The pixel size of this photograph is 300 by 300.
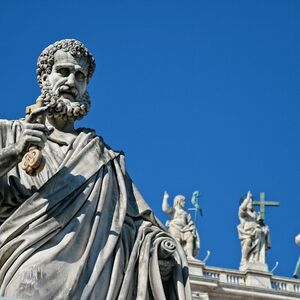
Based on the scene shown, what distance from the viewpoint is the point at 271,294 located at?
36.1 metres

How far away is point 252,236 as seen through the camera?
37.3 metres

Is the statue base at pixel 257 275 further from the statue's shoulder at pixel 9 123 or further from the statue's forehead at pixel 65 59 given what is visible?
the statue's shoulder at pixel 9 123

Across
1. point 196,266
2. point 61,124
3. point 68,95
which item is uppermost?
point 196,266

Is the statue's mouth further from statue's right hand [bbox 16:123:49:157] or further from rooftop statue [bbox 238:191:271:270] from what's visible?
rooftop statue [bbox 238:191:271:270]

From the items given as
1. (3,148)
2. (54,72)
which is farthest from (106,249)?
(54,72)

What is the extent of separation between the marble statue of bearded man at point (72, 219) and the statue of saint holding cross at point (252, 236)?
30.7m

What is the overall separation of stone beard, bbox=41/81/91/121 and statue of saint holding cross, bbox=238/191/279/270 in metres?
30.7

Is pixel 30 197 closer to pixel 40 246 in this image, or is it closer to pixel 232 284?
pixel 40 246

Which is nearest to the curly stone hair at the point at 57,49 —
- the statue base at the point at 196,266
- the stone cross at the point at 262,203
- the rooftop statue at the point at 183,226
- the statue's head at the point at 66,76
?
the statue's head at the point at 66,76

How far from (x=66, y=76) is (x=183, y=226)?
29.0 metres

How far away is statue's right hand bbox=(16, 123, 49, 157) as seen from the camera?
5.90 metres

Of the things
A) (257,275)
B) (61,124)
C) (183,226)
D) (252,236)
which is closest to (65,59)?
(61,124)

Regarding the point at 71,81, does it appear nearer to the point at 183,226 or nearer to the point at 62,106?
the point at 62,106

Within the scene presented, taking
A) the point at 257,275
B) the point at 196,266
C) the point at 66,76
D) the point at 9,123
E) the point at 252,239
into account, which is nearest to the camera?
the point at 9,123
